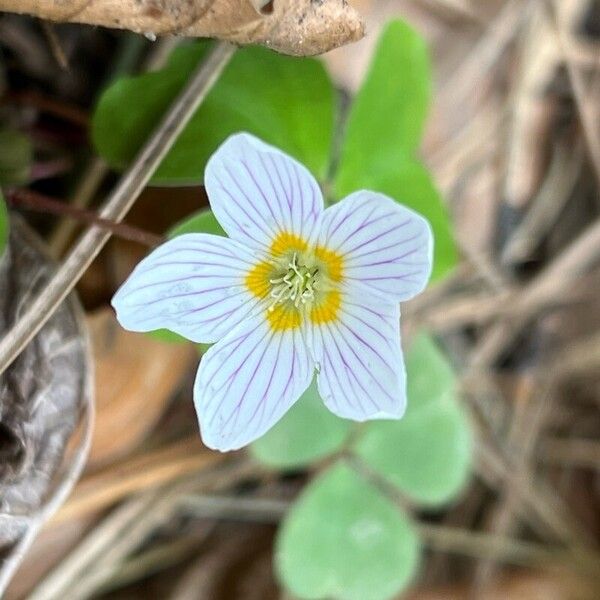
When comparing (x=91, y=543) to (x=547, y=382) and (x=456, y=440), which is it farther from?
(x=547, y=382)

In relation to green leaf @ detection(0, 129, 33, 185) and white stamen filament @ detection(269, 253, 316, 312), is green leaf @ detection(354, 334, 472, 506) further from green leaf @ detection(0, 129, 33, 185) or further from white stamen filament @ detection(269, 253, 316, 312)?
green leaf @ detection(0, 129, 33, 185)

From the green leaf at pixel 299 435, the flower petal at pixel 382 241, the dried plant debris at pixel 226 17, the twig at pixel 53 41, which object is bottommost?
the green leaf at pixel 299 435

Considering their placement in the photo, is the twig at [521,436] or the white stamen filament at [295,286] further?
the twig at [521,436]

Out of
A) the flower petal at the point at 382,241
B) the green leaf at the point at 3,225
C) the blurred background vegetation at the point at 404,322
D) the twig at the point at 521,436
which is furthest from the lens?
the twig at the point at 521,436

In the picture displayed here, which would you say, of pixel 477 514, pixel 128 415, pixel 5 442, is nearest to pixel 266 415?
pixel 5 442

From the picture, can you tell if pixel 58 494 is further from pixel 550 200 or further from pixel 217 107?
pixel 550 200

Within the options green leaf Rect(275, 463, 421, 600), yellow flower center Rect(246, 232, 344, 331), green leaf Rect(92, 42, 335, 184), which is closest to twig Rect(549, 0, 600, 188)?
green leaf Rect(92, 42, 335, 184)

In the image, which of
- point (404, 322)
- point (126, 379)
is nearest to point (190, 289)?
point (126, 379)

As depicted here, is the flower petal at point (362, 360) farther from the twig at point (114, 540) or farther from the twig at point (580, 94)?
the twig at point (580, 94)

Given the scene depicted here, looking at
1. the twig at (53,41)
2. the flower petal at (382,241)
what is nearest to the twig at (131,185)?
the twig at (53,41)
